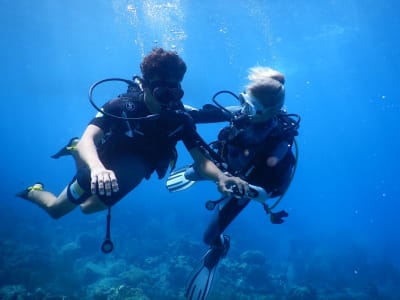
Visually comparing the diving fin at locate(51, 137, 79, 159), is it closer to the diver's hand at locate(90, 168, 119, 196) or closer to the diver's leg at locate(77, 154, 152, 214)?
the diver's leg at locate(77, 154, 152, 214)

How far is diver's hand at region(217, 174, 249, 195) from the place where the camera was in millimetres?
3617

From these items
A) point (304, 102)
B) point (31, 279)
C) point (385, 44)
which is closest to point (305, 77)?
point (385, 44)

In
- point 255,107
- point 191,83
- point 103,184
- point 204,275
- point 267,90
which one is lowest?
point 103,184

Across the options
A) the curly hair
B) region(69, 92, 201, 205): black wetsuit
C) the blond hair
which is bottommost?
region(69, 92, 201, 205): black wetsuit

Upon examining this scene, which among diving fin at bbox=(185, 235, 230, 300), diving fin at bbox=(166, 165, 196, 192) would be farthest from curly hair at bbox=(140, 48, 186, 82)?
diving fin at bbox=(185, 235, 230, 300)

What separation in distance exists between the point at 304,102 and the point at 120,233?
53549mm

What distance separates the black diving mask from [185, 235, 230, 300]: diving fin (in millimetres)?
3467

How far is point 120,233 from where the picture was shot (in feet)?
65.0

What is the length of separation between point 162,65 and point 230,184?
164cm

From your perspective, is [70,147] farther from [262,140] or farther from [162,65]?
[262,140]

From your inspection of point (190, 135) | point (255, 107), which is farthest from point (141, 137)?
point (255, 107)

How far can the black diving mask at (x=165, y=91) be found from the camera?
3824mm

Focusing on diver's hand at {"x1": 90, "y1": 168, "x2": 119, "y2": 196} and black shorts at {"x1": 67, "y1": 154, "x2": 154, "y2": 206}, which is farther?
black shorts at {"x1": 67, "y1": 154, "x2": 154, "y2": 206}

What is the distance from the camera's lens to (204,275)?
238 inches
